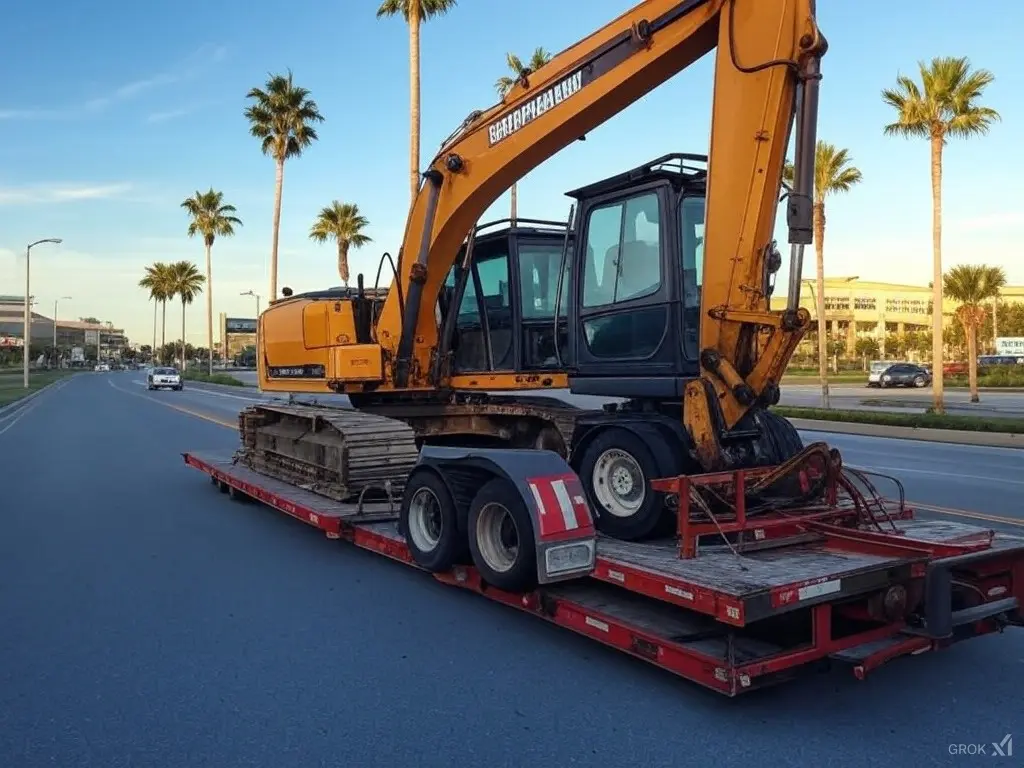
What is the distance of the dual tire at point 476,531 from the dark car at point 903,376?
2085 inches

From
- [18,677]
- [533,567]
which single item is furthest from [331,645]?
[18,677]

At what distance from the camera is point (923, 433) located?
22188 mm

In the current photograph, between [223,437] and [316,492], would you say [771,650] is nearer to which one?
[316,492]

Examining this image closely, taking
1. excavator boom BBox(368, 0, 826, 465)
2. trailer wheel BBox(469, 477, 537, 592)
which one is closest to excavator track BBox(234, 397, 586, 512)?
trailer wheel BBox(469, 477, 537, 592)

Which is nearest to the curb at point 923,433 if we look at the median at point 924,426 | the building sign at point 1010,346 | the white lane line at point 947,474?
the median at point 924,426

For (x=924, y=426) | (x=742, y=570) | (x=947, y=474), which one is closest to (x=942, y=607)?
(x=742, y=570)

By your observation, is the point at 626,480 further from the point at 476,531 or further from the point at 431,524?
the point at 431,524

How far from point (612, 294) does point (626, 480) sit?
4.63 ft

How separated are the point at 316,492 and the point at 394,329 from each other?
198 cm

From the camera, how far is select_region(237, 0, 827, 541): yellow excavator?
5855 millimetres

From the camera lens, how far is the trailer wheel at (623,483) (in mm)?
6082

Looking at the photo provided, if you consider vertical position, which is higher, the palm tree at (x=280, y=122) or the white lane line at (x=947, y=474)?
the palm tree at (x=280, y=122)

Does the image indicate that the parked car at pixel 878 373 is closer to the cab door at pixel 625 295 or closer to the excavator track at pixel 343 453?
the excavator track at pixel 343 453

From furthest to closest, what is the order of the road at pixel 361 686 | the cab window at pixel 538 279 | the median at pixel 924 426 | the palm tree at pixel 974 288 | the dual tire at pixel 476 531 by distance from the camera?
the palm tree at pixel 974 288 → the median at pixel 924 426 → the cab window at pixel 538 279 → the dual tire at pixel 476 531 → the road at pixel 361 686
